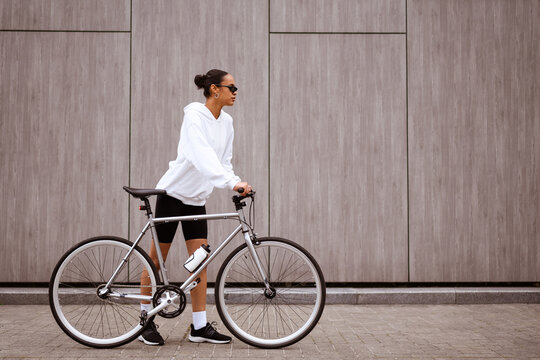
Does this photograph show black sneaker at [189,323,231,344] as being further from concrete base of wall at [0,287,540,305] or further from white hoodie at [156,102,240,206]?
concrete base of wall at [0,287,540,305]

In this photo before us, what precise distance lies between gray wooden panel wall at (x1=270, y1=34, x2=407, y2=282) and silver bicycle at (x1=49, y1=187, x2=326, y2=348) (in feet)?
9.42

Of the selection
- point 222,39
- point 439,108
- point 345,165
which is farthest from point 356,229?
point 222,39

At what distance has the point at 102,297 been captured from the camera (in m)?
4.57

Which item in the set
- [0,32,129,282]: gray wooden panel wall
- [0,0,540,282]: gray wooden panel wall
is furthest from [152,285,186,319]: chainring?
[0,32,129,282]: gray wooden panel wall

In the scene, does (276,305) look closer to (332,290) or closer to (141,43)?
(332,290)

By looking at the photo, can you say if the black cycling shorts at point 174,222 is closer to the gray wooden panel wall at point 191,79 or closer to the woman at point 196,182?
the woman at point 196,182

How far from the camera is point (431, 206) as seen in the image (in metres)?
7.45

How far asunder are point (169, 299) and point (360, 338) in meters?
1.69

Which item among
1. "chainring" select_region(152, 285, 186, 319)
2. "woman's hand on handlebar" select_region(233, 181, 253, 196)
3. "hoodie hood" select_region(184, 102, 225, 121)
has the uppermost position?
"hoodie hood" select_region(184, 102, 225, 121)

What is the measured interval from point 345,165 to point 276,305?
10.8 ft

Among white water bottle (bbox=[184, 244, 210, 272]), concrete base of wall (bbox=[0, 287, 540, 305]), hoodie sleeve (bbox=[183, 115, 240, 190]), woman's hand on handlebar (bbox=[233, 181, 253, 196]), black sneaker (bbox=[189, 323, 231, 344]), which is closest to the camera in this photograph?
woman's hand on handlebar (bbox=[233, 181, 253, 196])

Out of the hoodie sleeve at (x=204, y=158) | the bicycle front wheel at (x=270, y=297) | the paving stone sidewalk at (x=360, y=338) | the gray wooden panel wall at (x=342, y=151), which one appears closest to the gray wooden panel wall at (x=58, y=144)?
the paving stone sidewalk at (x=360, y=338)

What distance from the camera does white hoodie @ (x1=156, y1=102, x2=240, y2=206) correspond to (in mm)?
4500

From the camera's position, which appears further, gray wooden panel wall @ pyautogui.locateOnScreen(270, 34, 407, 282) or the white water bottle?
gray wooden panel wall @ pyautogui.locateOnScreen(270, 34, 407, 282)
